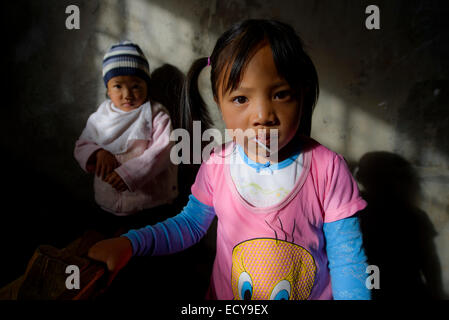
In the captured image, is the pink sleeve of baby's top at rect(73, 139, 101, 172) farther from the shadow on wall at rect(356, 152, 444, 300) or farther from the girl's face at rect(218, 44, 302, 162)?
the shadow on wall at rect(356, 152, 444, 300)

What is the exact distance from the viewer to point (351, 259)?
514 millimetres

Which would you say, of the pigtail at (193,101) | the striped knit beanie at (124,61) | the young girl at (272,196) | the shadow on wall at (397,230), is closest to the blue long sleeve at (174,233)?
the young girl at (272,196)

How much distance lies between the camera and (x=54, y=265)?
515 millimetres

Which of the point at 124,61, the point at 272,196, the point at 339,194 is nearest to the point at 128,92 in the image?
the point at 124,61

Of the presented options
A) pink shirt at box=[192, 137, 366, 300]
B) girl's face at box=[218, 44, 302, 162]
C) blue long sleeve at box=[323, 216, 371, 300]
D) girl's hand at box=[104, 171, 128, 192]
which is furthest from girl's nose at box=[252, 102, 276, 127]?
girl's hand at box=[104, 171, 128, 192]

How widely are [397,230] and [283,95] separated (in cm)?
76

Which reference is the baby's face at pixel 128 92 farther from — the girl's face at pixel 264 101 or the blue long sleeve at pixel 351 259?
the blue long sleeve at pixel 351 259

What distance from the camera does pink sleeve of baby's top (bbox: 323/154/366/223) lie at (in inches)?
20.0

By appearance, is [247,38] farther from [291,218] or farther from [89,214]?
[89,214]

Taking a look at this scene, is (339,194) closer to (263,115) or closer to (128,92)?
(263,115)

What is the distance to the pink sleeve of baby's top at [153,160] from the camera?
0.73 m

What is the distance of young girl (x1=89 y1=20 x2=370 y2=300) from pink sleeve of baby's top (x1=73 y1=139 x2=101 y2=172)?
0.33 meters
